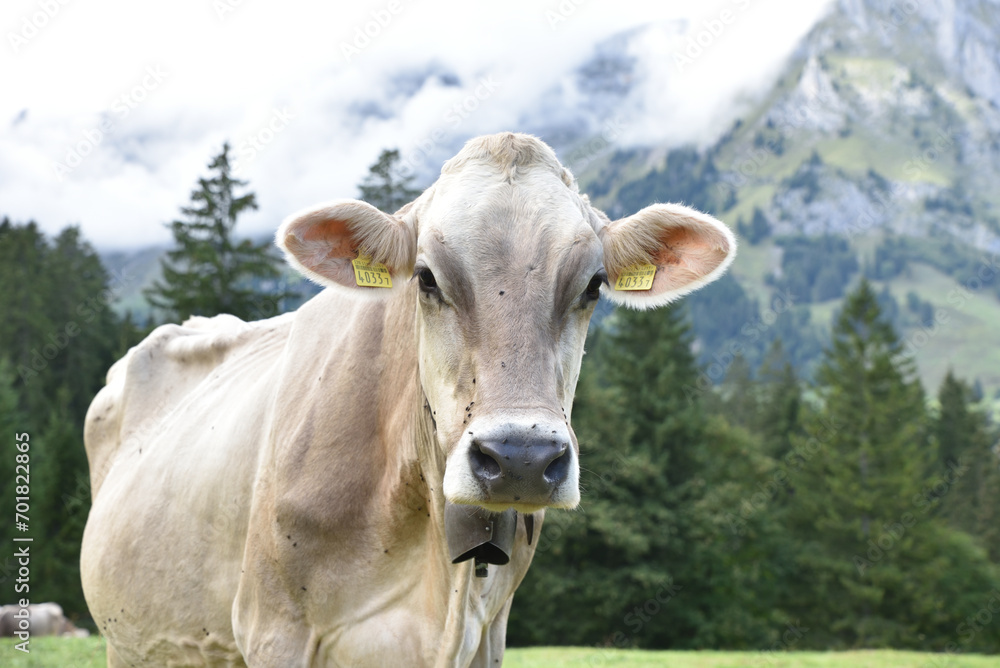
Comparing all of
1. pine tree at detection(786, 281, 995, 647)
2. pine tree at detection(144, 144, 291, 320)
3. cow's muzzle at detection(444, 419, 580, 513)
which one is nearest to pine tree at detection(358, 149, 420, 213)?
pine tree at detection(144, 144, 291, 320)

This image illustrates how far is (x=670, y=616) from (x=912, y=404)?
22774mm

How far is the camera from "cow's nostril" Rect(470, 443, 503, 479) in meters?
2.73

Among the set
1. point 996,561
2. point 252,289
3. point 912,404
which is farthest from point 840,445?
point 252,289

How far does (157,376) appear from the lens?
232 inches

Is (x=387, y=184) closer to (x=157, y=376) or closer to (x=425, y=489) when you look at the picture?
(x=157, y=376)

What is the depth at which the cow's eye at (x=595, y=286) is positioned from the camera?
3.33 metres

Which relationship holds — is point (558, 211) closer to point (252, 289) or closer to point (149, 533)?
point (149, 533)

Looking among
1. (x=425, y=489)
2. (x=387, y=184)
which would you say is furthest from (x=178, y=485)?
(x=387, y=184)

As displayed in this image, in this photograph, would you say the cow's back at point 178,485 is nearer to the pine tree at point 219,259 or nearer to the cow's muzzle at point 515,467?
the cow's muzzle at point 515,467

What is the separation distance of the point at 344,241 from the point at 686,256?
1613 mm

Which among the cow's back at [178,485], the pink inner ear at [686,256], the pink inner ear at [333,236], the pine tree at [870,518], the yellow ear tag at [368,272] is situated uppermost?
the pink inner ear at [333,236]

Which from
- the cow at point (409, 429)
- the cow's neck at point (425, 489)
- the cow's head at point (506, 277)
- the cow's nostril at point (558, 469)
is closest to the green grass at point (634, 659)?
the cow at point (409, 429)

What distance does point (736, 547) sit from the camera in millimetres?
42281

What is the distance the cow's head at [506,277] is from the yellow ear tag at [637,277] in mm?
27
